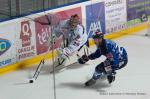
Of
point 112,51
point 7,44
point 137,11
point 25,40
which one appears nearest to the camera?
point 112,51

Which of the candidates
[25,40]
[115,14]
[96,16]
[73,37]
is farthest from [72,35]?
[115,14]

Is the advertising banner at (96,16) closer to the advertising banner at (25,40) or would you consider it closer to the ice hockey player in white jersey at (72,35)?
the ice hockey player in white jersey at (72,35)

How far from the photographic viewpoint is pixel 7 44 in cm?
407

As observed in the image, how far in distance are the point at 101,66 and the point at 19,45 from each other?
913 mm

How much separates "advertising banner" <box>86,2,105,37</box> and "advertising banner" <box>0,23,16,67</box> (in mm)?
542

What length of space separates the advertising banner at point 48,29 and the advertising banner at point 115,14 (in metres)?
0.38

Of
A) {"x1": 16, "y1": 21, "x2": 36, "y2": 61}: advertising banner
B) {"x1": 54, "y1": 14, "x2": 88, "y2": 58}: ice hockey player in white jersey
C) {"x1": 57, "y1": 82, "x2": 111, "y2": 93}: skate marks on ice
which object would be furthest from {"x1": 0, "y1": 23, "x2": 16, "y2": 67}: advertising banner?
{"x1": 57, "y1": 82, "x2": 111, "y2": 93}: skate marks on ice

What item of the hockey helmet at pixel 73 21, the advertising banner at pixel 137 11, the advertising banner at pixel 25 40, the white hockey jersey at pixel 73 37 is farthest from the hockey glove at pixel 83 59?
the advertising banner at pixel 137 11

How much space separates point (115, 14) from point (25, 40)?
1059 mm

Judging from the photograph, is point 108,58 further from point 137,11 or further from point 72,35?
point 137,11

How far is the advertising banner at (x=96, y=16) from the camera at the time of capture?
4148 millimetres

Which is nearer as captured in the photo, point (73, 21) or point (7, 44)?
point (73, 21)

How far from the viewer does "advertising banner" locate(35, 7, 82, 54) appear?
3666 mm

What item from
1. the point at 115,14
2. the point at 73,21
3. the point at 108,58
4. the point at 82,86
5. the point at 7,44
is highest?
the point at 115,14
